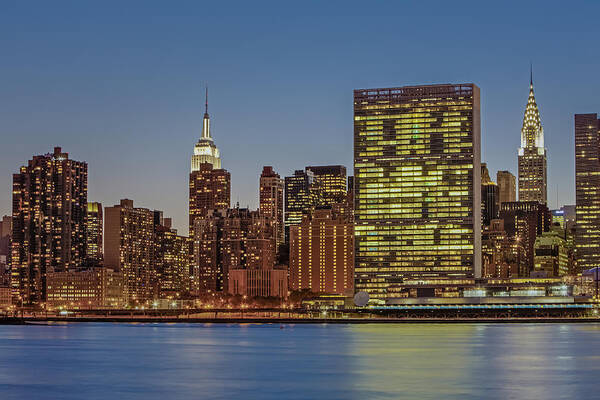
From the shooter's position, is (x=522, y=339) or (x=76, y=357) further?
(x=522, y=339)

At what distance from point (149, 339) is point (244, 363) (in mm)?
60045

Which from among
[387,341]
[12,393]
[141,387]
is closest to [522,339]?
[387,341]

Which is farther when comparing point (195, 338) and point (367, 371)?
point (195, 338)

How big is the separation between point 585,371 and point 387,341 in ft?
183

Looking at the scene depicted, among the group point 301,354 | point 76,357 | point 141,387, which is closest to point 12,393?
point 141,387

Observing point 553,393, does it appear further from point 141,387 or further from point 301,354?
point 301,354

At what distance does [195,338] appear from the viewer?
17012cm

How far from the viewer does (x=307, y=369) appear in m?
103

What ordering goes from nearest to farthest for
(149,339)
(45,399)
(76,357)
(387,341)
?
(45,399) → (76,357) → (387,341) → (149,339)

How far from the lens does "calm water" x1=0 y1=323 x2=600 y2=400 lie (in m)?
80.9

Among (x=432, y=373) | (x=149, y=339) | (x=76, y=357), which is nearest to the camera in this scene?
(x=432, y=373)

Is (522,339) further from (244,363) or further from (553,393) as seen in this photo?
(553,393)

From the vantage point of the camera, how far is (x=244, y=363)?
111000mm

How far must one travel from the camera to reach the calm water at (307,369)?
80.9 m
